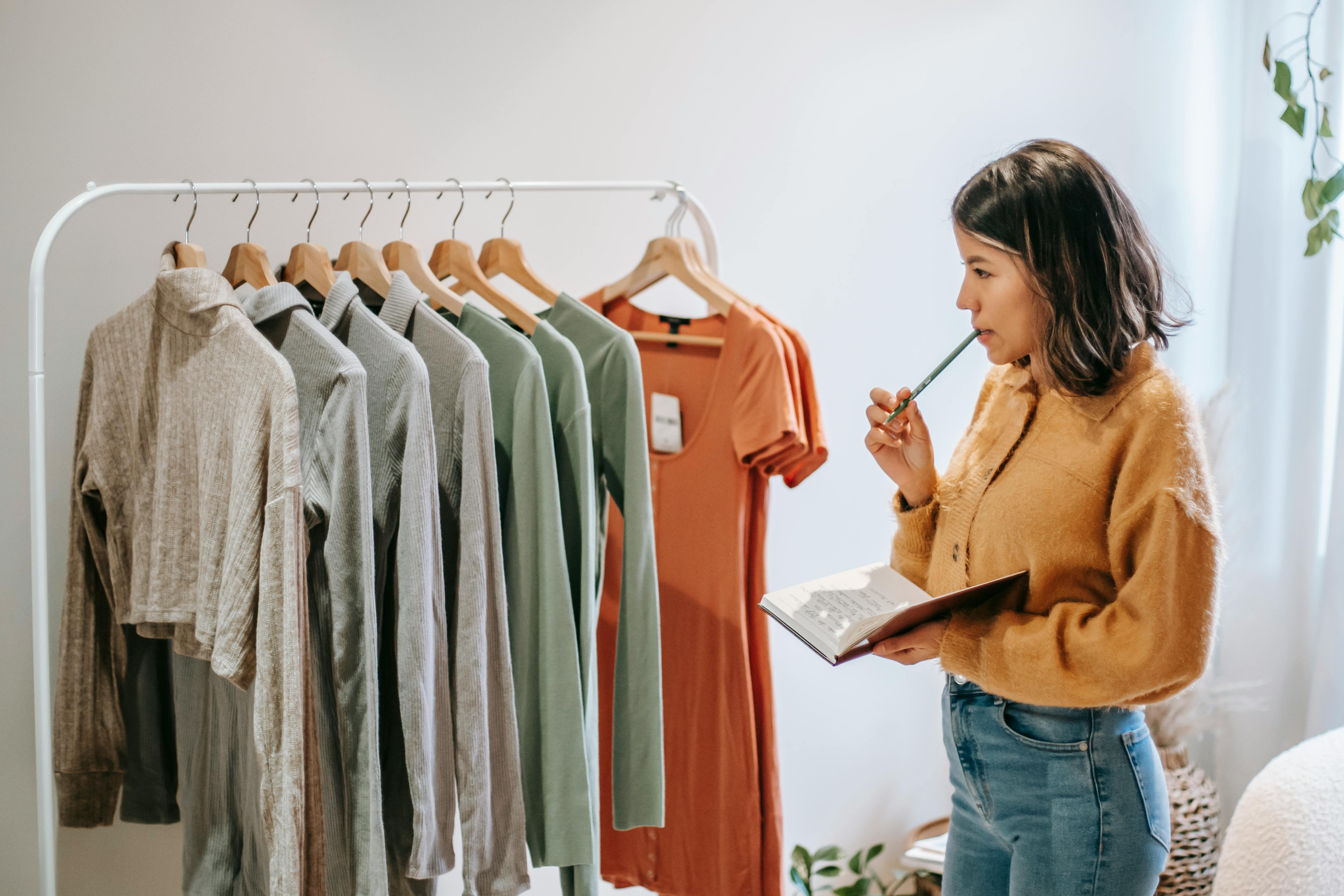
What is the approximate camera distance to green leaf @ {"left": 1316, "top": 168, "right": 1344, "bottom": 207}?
2072 mm

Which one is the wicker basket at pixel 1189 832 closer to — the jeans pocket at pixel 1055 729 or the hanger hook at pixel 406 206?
the jeans pocket at pixel 1055 729

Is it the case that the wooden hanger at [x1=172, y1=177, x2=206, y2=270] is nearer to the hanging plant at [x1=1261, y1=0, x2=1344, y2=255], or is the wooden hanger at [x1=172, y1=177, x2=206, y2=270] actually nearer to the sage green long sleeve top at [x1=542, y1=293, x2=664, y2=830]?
the sage green long sleeve top at [x1=542, y1=293, x2=664, y2=830]

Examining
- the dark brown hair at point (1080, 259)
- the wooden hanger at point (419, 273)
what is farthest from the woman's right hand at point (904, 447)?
the wooden hanger at point (419, 273)

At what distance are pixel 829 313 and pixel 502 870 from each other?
1.44m

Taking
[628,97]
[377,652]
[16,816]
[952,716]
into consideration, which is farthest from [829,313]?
[16,816]

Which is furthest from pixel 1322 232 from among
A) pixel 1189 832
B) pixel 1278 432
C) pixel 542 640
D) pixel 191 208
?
pixel 191 208

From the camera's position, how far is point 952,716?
127cm

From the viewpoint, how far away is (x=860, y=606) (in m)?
1.21

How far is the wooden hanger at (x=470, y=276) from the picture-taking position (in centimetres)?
153

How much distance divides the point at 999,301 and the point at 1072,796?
578 millimetres

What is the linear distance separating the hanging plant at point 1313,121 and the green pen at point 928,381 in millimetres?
1183

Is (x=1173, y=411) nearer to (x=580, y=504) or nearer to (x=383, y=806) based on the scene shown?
(x=580, y=504)

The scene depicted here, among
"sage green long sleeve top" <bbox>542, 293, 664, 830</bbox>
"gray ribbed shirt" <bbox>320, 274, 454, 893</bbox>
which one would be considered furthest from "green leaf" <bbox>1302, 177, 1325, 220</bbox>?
"gray ribbed shirt" <bbox>320, 274, 454, 893</bbox>

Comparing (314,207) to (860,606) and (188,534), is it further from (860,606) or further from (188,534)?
(860,606)
